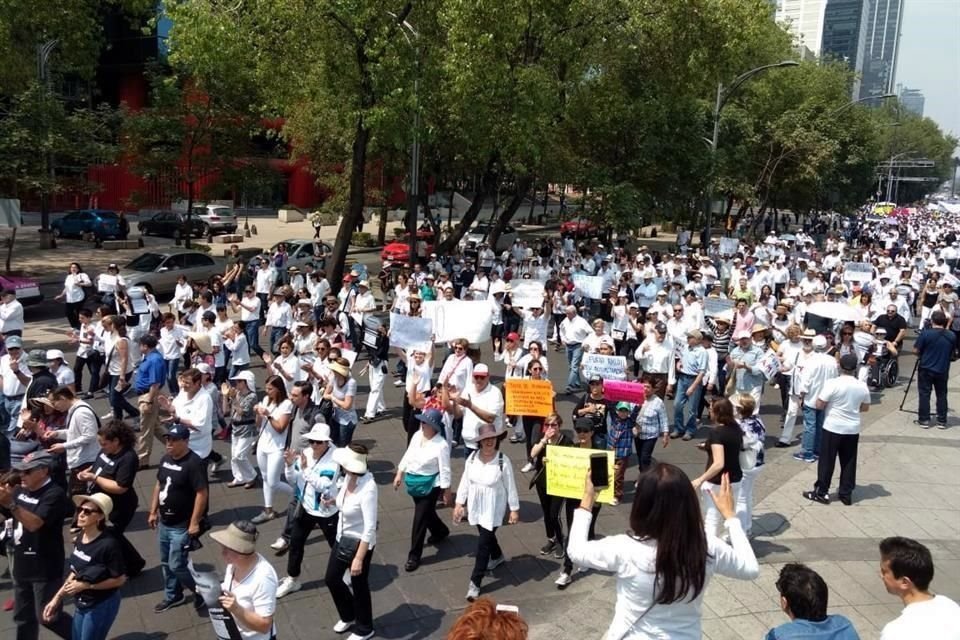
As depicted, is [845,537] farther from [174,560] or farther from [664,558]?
[174,560]

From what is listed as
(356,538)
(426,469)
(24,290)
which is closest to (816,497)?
(426,469)

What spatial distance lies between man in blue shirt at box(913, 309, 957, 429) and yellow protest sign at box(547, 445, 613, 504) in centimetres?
691

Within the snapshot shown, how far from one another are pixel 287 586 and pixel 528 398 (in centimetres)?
310

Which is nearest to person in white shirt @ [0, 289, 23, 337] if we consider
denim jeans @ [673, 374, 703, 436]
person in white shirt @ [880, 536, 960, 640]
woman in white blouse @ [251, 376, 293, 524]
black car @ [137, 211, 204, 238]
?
woman in white blouse @ [251, 376, 293, 524]

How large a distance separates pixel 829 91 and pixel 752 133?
42.9 feet

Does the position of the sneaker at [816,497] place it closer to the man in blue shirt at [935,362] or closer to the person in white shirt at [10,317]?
the man in blue shirt at [935,362]

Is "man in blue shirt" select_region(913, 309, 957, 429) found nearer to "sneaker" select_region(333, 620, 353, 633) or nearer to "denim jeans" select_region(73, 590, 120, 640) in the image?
"sneaker" select_region(333, 620, 353, 633)

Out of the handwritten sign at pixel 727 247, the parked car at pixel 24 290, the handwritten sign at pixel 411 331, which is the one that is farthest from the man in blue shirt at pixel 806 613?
the handwritten sign at pixel 727 247

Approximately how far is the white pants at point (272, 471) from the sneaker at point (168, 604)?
4.57 feet

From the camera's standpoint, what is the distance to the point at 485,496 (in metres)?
6.19

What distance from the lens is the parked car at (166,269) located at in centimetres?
1992

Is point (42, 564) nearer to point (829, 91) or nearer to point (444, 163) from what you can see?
point (444, 163)

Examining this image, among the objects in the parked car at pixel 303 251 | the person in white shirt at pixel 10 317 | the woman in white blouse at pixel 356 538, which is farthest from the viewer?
the parked car at pixel 303 251

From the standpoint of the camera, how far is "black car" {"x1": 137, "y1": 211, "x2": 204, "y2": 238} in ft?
120
